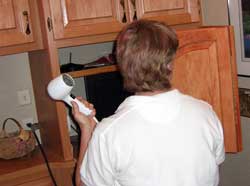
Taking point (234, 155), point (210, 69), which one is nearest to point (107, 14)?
point (210, 69)

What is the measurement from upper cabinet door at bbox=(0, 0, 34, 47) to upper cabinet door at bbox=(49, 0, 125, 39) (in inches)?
4.6

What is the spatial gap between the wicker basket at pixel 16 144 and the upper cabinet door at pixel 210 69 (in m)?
0.78

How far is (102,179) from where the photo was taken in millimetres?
1248

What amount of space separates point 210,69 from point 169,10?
0.44 meters

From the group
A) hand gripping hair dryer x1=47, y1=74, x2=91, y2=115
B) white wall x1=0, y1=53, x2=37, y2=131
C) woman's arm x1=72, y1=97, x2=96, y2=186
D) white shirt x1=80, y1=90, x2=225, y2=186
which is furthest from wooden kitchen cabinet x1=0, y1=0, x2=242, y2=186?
white shirt x1=80, y1=90, x2=225, y2=186

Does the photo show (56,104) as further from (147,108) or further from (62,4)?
(147,108)

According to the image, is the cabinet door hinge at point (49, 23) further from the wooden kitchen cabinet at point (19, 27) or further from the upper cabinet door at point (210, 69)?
the upper cabinet door at point (210, 69)

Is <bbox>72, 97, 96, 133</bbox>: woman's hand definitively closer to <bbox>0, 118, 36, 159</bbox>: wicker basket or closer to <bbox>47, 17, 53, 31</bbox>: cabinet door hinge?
<bbox>47, 17, 53, 31</bbox>: cabinet door hinge

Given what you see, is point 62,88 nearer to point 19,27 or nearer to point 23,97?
point 19,27

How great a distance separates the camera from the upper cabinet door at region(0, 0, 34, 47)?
1.76m

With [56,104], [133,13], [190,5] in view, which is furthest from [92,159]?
[190,5]

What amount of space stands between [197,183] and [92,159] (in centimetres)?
34

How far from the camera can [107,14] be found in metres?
1.93

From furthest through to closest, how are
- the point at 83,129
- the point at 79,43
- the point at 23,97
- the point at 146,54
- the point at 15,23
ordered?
the point at 23,97 < the point at 79,43 < the point at 15,23 < the point at 83,129 < the point at 146,54
